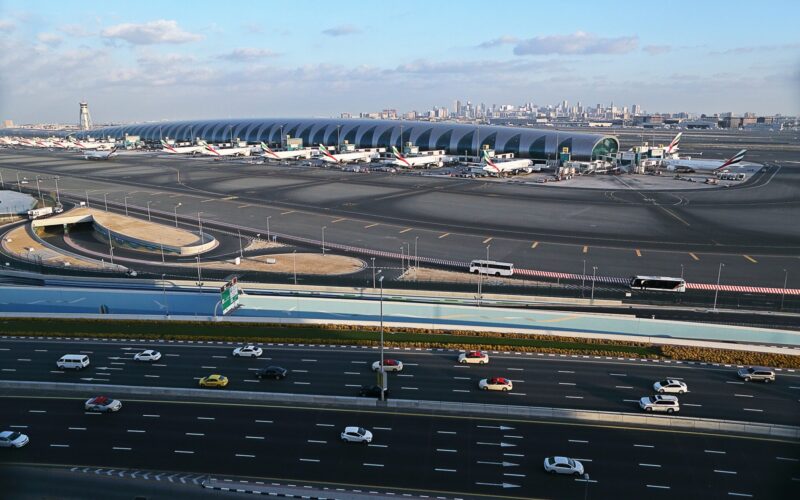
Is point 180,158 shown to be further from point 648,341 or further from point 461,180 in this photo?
point 648,341

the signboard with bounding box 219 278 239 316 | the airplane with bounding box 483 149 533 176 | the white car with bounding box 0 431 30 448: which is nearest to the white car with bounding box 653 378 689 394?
the signboard with bounding box 219 278 239 316

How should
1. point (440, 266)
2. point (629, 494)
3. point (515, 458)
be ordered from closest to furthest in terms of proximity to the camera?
point (629, 494)
point (515, 458)
point (440, 266)

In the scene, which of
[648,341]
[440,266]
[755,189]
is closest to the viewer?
[648,341]

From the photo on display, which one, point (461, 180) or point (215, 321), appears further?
point (461, 180)

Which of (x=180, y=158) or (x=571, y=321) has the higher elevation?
(x=180, y=158)

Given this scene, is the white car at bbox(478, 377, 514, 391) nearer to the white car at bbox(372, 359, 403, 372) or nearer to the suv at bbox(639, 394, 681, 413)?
the white car at bbox(372, 359, 403, 372)

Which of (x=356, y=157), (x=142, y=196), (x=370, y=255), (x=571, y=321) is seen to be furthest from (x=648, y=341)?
(x=356, y=157)

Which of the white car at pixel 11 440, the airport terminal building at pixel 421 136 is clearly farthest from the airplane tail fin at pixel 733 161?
the white car at pixel 11 440
